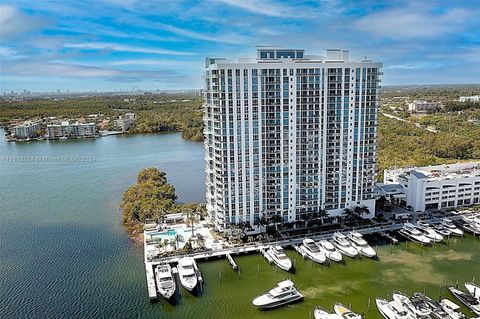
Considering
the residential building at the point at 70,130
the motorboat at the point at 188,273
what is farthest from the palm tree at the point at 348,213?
the residential building at the point at 70,130

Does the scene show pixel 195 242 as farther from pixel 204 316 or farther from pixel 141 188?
pixel 141 188

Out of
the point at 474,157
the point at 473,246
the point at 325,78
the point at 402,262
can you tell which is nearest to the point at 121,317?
the point at 402,262

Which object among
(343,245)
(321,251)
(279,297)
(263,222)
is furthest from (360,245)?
(279,297)

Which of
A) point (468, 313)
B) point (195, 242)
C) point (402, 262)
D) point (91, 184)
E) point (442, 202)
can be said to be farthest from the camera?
point (91, 184)

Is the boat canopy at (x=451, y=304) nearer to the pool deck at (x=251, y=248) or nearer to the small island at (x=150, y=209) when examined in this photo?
the pool deck at (x=251, y=248)

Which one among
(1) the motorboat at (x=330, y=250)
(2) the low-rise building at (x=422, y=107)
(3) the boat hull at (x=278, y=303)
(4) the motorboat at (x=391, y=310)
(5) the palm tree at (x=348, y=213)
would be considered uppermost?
(2) the low-rise building at (x=422, y=107)

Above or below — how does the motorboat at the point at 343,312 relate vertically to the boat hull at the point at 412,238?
below

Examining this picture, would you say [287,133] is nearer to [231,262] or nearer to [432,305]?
[231,262]

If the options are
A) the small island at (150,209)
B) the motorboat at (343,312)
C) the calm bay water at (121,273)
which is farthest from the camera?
the small island at (150,209)
